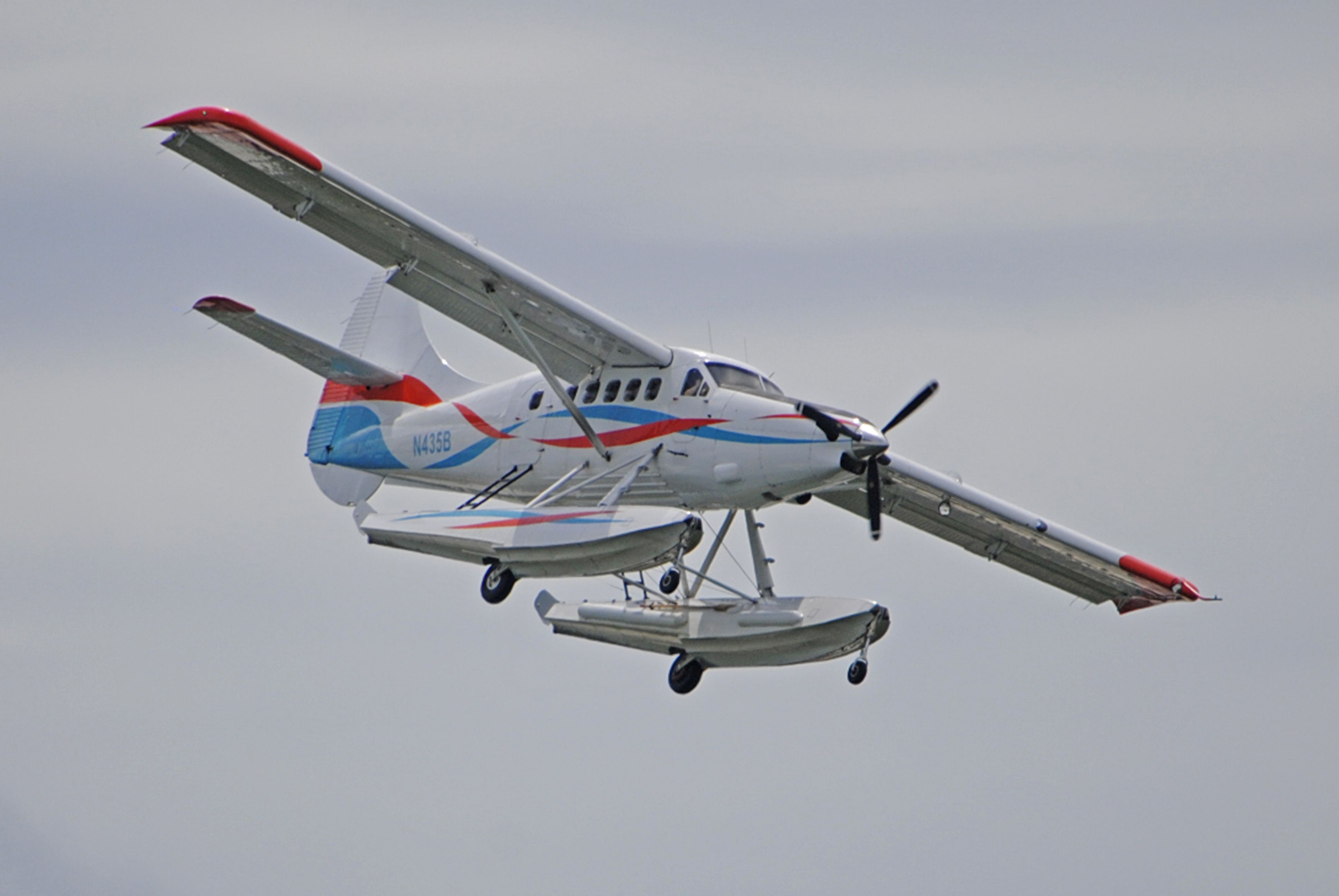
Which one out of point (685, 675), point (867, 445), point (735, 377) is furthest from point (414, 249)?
point (685, 675)

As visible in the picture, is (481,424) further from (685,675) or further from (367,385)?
(685,675)

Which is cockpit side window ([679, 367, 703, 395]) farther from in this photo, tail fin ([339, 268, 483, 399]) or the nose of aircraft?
tail fin ([339, 268, 483, 399])

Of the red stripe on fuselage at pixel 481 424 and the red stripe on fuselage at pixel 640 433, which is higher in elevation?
→ the red stripe on fuselage at pixel 640 433

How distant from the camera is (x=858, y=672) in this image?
104 ft

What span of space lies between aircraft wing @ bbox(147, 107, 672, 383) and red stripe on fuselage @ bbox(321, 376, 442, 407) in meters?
2.98

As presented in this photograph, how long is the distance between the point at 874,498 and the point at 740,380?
2.52m

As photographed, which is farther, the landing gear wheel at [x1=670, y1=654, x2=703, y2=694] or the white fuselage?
the landing gear wheel at [x1=670, y1=654, x2=703, y2=694]

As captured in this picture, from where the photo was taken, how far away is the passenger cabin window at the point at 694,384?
→ 3056 cm

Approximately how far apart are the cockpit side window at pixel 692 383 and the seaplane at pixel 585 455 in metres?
0.03

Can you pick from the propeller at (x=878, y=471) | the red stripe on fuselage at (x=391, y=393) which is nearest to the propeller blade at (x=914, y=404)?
the propeller at (x=878, y=471)

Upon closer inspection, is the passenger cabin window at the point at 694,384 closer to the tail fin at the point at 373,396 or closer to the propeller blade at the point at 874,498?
the propeller blade at the point at 874,498

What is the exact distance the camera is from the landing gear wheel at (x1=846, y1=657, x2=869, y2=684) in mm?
31656

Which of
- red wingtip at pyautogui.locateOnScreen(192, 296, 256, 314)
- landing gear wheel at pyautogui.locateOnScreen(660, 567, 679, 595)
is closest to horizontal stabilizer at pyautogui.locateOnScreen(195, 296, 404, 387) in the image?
red wingtip at pyautogui.locateOnScreen(192, 296, 256, 314)

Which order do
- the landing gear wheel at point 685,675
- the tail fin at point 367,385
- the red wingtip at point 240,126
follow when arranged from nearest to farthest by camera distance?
the red wingtip at point 240,126 < the landing gear wheel at point 685,675 < the tail fin at point 367,385
